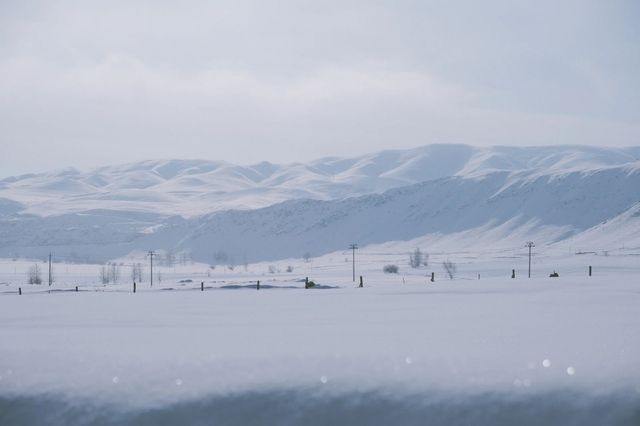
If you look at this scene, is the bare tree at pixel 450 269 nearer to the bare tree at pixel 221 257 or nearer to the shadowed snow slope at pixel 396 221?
the shadowed snow slope at pixel 396 221

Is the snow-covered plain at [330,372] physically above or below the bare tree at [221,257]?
above

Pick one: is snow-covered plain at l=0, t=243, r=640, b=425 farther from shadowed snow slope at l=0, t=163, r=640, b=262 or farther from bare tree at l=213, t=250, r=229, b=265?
bare tree at l=213, t=250, r=229, b=265

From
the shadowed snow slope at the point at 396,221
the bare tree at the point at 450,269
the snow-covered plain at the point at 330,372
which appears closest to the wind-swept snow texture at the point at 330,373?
the snow-covered plain at the point at 330,372

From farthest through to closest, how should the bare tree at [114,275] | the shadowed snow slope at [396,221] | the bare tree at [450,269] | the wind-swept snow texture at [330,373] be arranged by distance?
the shadowed snow slope at [396,221], the bare tree at [114,275], the bare tree at [450,269], the wind-swept snow texture at [330,373]

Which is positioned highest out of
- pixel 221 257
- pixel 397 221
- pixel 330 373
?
pixel 397 221

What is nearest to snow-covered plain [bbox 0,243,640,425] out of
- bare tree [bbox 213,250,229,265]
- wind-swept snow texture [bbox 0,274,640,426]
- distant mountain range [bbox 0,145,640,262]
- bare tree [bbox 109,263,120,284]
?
wind-swept snow texture [bbox 0,274,640,426]

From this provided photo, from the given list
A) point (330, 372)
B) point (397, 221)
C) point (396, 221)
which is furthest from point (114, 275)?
point (396, 221)

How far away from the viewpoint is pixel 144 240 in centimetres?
14988

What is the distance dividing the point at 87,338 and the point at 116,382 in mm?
2046

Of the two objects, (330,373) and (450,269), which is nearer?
(330,373)

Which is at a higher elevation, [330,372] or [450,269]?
[330,372]

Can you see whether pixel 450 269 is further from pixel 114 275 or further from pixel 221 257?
pixel 221 257

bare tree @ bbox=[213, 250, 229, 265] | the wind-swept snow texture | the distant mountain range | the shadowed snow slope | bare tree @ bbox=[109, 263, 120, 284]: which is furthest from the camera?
the shadowed snow slope

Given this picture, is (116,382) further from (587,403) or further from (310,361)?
(587,403)
